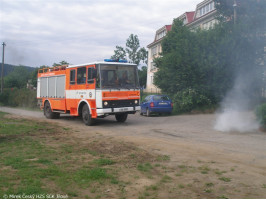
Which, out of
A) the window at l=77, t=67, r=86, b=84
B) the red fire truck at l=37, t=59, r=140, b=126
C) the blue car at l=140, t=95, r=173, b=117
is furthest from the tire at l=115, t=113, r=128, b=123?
the blue car at l=140, t=95, r=173, b=117

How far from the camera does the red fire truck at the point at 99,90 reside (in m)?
13.0

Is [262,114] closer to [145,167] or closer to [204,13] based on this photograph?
[145,167]

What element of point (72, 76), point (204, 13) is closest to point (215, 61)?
point (72, 76)

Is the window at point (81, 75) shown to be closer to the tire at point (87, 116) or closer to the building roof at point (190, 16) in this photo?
the tire at point (87, 116)

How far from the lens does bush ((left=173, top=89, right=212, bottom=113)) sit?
20.3 m

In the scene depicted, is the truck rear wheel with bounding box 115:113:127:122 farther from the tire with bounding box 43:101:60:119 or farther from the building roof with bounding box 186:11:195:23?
the building roof with bounding box 186:11:195:23

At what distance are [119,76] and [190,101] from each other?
8.08 m

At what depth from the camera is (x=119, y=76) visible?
537 inches

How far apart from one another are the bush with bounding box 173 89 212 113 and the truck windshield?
7209 mm

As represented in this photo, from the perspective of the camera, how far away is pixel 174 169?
5742 millimetres

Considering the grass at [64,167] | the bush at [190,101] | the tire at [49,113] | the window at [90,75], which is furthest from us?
the bush at [190,101]

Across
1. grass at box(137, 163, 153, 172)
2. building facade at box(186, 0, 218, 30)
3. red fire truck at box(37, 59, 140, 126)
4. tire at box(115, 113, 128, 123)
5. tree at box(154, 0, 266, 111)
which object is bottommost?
grass at box(137, 163, 153, 172)

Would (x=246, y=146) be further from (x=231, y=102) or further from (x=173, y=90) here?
(x=173, y=90)

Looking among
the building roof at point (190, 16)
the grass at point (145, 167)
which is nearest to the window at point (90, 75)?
the grass at point (145, 167)
